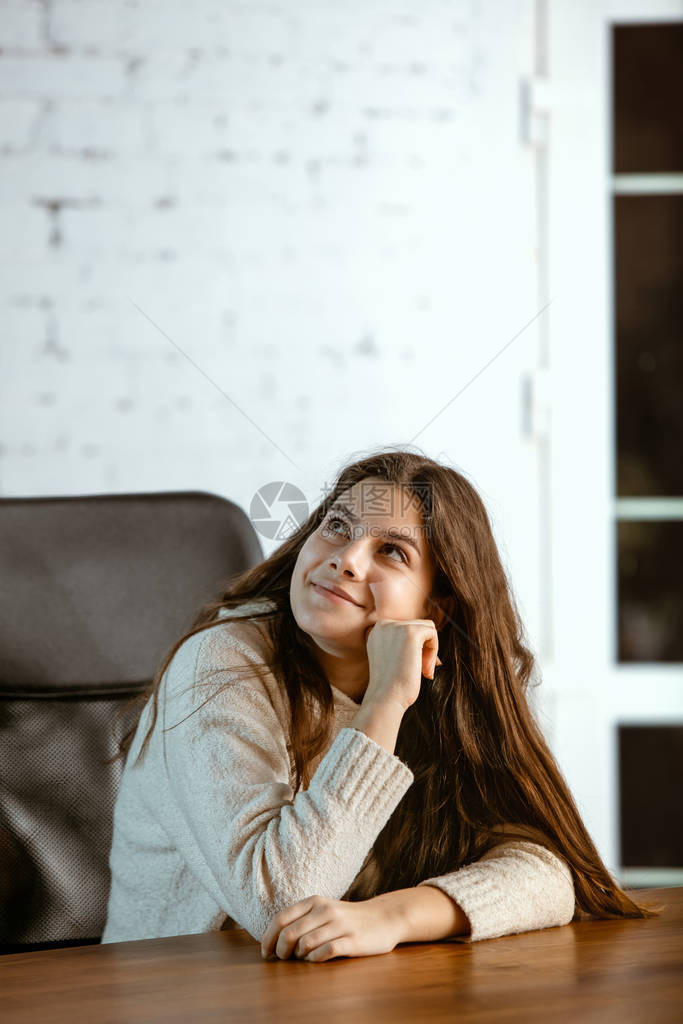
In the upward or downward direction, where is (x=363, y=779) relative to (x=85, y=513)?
downward

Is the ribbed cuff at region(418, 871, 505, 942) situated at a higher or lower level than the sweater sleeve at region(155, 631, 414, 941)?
lower

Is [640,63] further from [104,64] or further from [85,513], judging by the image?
[85,513]

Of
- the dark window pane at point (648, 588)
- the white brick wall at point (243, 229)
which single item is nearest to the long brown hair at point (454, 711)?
the white brick wall at point (243, 229)

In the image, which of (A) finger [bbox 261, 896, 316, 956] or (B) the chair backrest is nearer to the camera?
(A) finger [bbox 261, 896, 316, 956]

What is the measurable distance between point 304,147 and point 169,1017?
1.80 meters

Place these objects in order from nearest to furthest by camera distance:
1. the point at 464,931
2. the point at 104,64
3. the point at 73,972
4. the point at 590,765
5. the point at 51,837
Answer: the point at 73,972 → the point at 464,931 → the point at 51,837 → the point at 104,64 → the point at 590,765

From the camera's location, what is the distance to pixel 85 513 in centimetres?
126

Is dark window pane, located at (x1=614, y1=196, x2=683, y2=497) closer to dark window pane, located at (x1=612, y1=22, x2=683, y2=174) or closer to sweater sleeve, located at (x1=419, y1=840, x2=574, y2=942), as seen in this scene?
dark window pane, located at (x1=612, y1=22, x2=683, y2=174)

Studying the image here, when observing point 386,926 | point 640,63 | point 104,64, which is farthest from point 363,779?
point 640,63

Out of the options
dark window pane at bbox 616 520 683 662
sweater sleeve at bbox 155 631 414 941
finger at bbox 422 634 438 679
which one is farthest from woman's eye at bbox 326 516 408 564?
dark window pane at bbox 616 520 683 662

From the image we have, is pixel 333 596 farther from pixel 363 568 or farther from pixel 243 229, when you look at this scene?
pixel 243 229

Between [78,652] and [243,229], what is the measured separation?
3.73 ft

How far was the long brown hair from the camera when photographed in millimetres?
1055

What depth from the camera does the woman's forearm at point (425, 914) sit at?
2.68 feet
